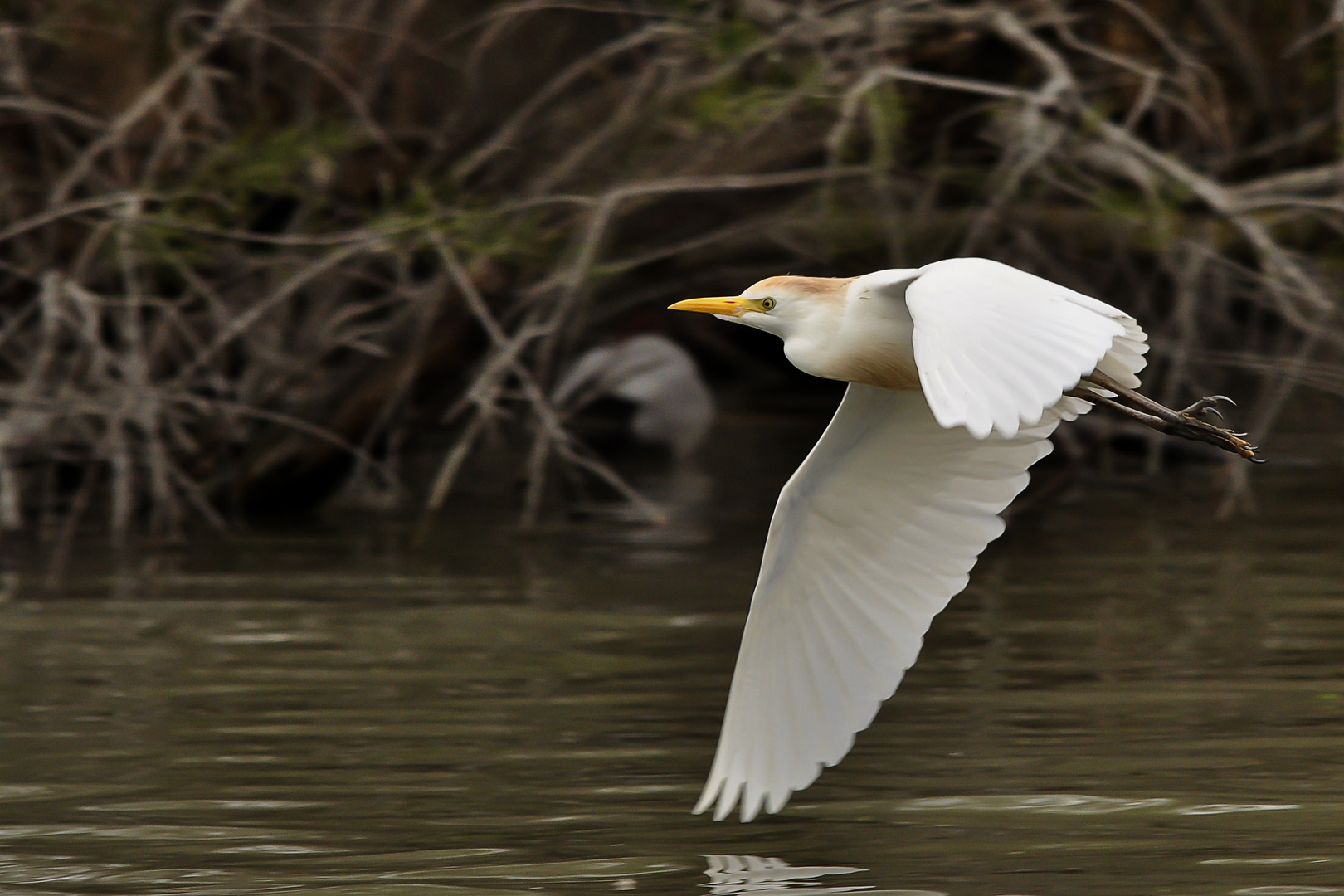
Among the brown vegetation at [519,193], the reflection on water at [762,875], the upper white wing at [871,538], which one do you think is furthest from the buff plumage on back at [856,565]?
the brown vegetation at [519,193]

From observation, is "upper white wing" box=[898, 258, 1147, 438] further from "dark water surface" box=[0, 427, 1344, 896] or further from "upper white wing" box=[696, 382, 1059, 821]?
"dark water surface" box=[0, 427, 1344, 896]

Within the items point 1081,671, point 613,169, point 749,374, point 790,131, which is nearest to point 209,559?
point 613,169

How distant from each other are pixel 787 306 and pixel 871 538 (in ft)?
1.65

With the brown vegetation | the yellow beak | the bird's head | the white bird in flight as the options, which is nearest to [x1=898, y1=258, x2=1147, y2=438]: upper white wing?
the white bird in flight

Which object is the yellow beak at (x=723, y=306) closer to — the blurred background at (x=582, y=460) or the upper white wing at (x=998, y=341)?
the upper white wing at (x=998, y=341)

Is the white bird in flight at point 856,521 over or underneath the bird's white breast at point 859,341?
underneath

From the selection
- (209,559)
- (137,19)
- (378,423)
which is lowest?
(209,559)

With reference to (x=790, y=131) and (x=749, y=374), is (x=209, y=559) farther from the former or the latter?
(x=749, y=374)

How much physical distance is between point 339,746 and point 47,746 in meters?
0.64

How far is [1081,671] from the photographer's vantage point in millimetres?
4949

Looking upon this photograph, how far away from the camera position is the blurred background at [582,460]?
3678 mm

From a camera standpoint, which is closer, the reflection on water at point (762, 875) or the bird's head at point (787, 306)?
the reflection on water at point (762, 875)

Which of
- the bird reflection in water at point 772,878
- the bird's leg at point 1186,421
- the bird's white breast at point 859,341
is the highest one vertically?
the bird's white breast at point 859,341

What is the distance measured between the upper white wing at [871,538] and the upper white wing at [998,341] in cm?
72
